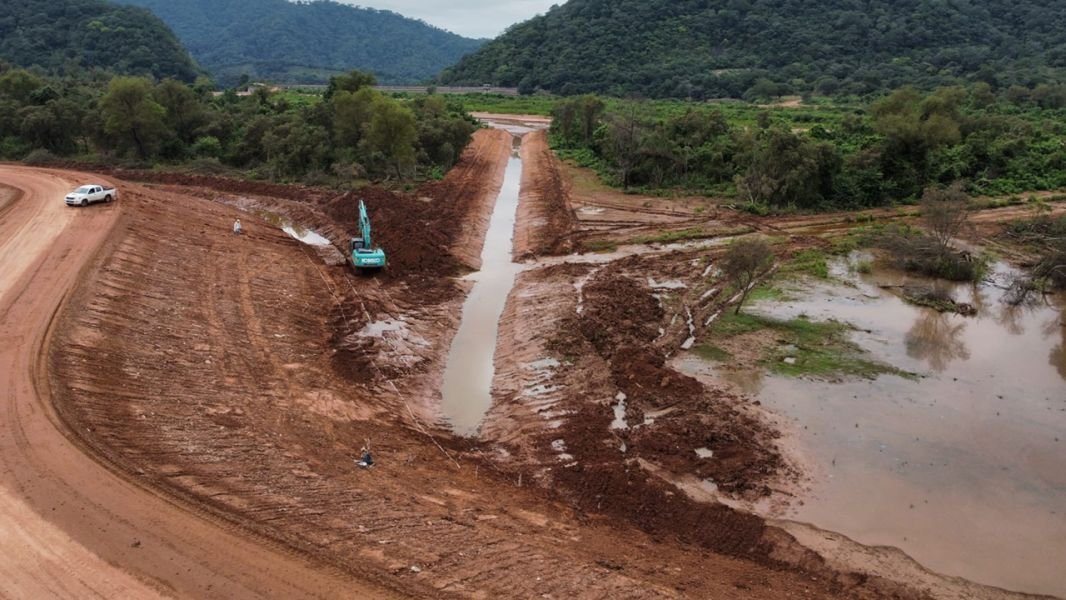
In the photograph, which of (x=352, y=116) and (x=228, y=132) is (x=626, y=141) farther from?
(x=228, y=132)

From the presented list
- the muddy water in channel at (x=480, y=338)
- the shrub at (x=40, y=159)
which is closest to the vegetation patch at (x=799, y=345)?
the muddy water in channel at (x=480, y=338)

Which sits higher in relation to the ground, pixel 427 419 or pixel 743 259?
pixel 743 259

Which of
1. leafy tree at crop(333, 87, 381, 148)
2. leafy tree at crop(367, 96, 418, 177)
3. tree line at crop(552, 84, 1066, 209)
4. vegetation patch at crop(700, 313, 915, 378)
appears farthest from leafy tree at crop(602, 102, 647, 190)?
vegetation patch at crop(700, 313, 915, 378)

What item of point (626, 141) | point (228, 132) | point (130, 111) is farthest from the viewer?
point (228, 132)

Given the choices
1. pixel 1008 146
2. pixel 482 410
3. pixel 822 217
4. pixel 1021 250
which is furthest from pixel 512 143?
pixel 482 410

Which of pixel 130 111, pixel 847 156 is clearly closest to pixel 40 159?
pixel 130 111

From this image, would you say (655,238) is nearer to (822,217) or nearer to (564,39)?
(822,217)

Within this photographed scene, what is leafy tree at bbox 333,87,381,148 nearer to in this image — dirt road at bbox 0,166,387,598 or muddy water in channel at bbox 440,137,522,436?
muddy water in channel at bbox 440,137,522,436
